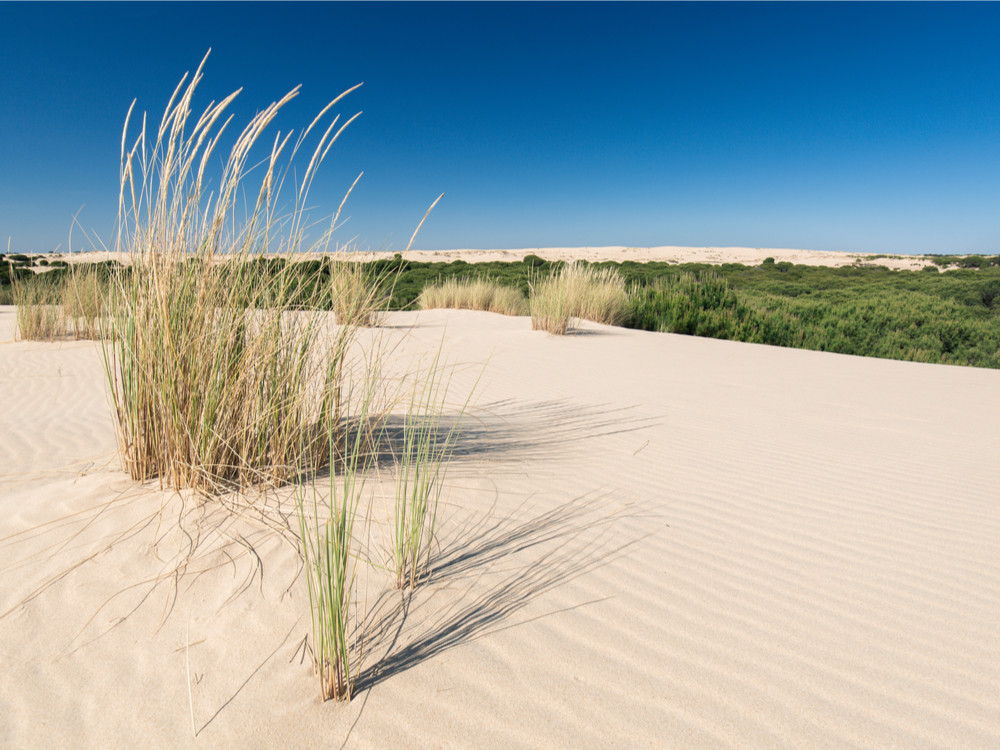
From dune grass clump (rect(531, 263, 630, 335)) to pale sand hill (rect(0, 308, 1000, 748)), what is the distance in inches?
222

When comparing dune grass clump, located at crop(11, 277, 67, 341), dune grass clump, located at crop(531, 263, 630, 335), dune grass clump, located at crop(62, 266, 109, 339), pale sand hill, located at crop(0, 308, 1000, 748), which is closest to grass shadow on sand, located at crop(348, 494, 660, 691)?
pale sand hill, located at crop(0, 308, 1000, 748)

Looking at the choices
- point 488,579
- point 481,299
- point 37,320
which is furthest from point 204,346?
point 481,299

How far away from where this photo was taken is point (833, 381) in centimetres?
594

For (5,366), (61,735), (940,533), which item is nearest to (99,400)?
(5,366)

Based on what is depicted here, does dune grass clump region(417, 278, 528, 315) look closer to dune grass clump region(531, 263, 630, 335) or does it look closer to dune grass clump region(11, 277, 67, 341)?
dune grass clump region(531, 263, 630, 335)

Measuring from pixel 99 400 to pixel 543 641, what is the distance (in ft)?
15.0

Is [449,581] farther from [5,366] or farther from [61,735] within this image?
[5,366]

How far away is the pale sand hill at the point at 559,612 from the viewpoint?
1296 mm

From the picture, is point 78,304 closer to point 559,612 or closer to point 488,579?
point 488,579

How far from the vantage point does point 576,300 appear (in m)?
9.80

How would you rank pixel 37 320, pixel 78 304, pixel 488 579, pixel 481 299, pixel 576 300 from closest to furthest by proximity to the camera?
1. pixel 488 579
2. pixel 37 320
3. pixel 78 304
4. pixel 576 300
5. pixel 481 299

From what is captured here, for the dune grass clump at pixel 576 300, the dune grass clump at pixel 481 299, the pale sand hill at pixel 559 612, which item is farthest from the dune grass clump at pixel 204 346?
the dune grass clump at pixel 481 299

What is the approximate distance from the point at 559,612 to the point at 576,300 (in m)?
8.44

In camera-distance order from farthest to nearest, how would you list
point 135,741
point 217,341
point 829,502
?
point 829,502, point 217,341, point 135,741
